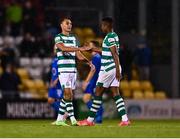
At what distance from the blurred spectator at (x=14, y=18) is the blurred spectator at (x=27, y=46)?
824 millimetres

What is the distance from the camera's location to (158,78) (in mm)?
34062

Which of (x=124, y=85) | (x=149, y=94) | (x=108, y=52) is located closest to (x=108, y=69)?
(x=108, y=52)

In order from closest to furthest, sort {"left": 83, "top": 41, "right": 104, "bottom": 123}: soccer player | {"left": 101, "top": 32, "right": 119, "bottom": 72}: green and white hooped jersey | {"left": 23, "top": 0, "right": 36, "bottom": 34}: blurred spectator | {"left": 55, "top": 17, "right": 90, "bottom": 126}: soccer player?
{"left": 101, "top": 32, "right": 119, "bottom": 72}: green and white hooped jersey < {"left": 55, "top": 17, "right": 90, "bottom": 126}: soccer player < {"left": 83, "top": 41, "right": 104, "bottom": 123}: soccer player < {"left": 23, "top": 0, "right": 36, "bottom": 34}: blurred spectator

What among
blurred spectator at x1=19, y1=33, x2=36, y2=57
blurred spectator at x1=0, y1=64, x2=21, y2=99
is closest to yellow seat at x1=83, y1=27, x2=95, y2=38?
blurred spectator at x1=19, y1=33, x2=36, y2=57

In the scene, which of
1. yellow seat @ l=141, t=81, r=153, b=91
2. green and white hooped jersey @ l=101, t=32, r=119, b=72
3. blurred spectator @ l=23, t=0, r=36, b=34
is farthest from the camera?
yellow seat @ l=141, t=81, r=153, b=91

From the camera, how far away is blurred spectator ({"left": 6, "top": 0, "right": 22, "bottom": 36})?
32.2 meters

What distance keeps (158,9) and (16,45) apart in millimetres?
→ 6464

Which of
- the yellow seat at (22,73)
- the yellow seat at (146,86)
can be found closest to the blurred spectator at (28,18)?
the yellow seat at (22,73)

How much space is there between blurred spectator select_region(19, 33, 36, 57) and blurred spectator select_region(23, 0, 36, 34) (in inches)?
21.2

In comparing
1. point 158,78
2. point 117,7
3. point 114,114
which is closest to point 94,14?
point 117,7

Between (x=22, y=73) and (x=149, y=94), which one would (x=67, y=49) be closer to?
(x=22, y=73)

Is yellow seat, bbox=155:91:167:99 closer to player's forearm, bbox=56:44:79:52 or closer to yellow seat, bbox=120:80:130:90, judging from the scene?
yellow seat, bbox=120:80:130:90

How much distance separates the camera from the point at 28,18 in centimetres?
3212

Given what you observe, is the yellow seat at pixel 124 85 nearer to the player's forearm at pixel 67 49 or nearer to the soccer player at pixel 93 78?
the soccer player at pixel 93 78
